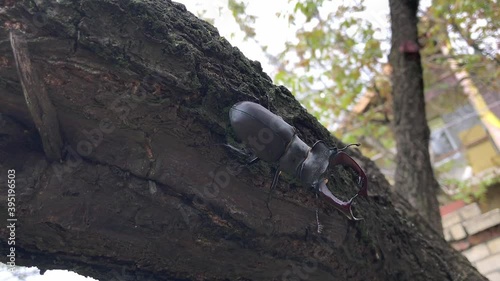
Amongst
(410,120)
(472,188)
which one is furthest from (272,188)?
(472,188)

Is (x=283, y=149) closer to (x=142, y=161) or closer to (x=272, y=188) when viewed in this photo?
(x=272, y=188)

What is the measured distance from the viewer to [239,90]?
4.85 ft

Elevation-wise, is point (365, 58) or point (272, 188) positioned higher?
point (365, 58)

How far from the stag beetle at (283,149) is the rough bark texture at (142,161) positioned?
76 millimetres

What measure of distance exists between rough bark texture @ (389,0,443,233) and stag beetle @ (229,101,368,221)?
5.86 feet

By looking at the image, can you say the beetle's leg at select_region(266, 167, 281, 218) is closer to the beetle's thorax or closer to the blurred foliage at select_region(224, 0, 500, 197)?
the beetle's thorax

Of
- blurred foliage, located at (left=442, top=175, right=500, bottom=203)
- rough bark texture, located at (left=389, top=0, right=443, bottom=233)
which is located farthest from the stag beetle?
blurred foliage, located at (left=442, top=175, right=500, bottom=203)

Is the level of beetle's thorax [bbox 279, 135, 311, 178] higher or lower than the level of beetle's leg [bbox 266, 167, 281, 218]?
higher

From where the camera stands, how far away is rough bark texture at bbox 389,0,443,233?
3.21 m

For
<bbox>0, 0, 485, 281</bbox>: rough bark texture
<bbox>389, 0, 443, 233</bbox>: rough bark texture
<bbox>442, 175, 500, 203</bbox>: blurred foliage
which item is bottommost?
<bbox>0, 0, 485, 281</bbox>: rough bark texture

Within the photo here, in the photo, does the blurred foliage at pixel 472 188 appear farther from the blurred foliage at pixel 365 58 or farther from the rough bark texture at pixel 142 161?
the rough bark texture at pixel 142 161

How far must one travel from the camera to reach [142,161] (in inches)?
52.1

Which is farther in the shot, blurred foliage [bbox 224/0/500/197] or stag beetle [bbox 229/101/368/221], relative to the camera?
blurred foliage [bbox 224/0/500/197]

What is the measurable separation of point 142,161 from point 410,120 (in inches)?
105
